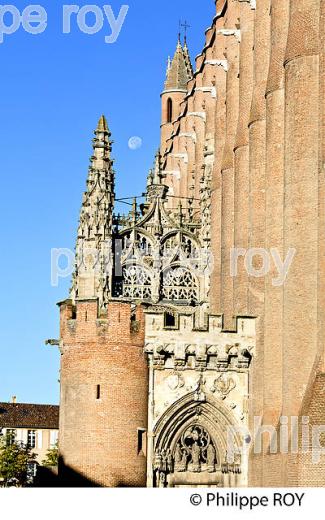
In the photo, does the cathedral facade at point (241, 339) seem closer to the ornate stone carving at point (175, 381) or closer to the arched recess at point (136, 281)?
the ornate stone carving at point (175, 381)

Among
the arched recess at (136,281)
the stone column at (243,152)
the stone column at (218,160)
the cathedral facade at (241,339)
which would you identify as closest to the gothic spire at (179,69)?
the stone column at (218,160)

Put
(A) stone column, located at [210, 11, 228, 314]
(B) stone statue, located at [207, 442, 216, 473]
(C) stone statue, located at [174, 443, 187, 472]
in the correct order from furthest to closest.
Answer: (A) stone column, located at [210, 11, 228, 314], (B) stone statue, located at [207, 442, 216, 473], (C) stone statue, located at [174, 443, 187, 472]

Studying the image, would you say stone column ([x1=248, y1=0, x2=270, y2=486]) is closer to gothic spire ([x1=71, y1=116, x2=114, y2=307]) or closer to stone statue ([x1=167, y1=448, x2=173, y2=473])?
stone statue ([x1=167, y1=448, x2=173, y2=473])

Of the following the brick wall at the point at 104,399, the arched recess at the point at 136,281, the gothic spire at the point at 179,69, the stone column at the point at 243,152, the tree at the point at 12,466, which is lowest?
the tree at the point at 12,466

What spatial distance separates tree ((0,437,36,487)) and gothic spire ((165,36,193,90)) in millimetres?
26991

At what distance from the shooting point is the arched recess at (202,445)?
40781 mm

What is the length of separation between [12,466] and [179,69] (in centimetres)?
2918

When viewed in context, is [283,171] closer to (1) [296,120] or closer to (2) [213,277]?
(1) [296,120]

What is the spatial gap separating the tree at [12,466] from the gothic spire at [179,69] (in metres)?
27.0

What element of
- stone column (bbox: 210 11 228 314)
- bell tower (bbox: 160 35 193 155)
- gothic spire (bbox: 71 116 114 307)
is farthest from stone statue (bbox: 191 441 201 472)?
bell tower (bbox: 160 35 193 155)

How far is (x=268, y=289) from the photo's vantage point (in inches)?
1639

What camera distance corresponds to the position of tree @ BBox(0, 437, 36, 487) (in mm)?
90750

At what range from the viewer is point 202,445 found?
4169cm

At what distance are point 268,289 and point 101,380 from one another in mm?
5897
